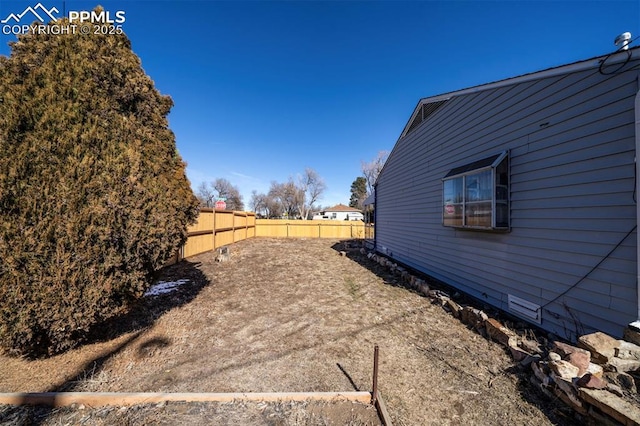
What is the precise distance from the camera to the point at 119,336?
3482 millimetres

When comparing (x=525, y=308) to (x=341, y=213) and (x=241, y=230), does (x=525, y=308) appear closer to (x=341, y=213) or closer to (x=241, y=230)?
(x=241, y=230)

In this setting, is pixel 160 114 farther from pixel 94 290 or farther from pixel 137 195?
pixel 94 290

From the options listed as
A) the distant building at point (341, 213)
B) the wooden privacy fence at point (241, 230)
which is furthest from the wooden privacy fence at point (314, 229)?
the distant building at point (341, 213)

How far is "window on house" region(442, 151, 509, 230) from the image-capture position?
168 inches

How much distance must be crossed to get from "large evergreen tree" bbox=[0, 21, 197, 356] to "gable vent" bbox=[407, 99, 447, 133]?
21.4 feet

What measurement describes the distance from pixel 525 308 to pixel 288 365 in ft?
11.7

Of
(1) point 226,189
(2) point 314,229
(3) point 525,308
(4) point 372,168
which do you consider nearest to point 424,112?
(3) point 525,308

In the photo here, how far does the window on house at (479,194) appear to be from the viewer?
4277 mm

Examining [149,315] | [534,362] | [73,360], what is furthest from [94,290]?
[534,362]

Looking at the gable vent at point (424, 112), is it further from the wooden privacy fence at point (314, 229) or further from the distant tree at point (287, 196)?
Answer: the distant tree at point (287, 196)

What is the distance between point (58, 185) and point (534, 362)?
528cm

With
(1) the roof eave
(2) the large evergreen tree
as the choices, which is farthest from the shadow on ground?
(2) the large evergreen tree

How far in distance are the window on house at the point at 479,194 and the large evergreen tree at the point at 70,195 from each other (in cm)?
503

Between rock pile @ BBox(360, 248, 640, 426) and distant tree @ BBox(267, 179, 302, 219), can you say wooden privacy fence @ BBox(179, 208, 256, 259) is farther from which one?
distant tree @ BBox(267, 179, 302, 219)
